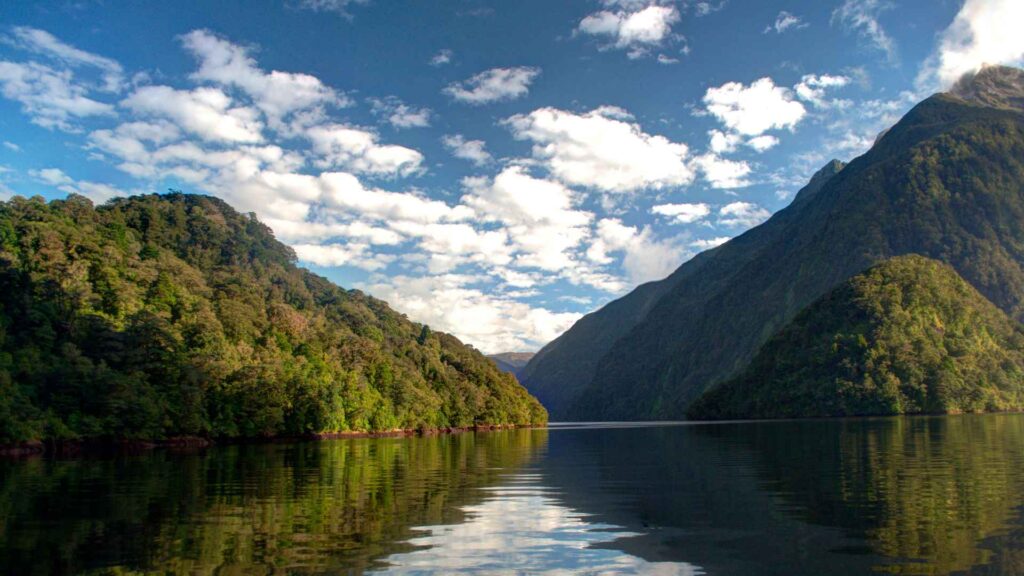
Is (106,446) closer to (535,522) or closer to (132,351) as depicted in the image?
(132,351)

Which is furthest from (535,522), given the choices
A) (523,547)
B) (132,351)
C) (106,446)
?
(132,351)

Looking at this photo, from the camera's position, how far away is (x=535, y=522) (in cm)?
2434

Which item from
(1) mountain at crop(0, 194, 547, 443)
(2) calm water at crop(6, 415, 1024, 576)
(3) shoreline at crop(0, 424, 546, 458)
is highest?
(1) mountain at crop(0, 194, 547, 443)

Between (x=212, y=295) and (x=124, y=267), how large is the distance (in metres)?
27.1

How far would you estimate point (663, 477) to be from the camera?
40938 mm

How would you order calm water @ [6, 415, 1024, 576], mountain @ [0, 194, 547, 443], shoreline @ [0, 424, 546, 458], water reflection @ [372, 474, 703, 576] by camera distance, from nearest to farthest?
water reflection @ [372, 474, 703, 576], calm water @ [6, 415, 1024, 576], shoreline @ [0, 424, 546, 458], mountain @ [0, 194, 547, 443]

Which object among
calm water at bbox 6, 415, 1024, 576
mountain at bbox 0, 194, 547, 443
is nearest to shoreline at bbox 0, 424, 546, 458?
mountain at bbox 0, 194, 547, 443

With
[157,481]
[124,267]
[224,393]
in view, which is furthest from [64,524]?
[124,267]

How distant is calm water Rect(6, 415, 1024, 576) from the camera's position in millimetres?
17344

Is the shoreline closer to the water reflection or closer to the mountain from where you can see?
the mountain

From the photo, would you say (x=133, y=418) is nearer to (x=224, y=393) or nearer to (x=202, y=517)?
(x=224, y=393)

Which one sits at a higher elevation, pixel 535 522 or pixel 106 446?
pixel 535 522

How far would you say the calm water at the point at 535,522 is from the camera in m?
17.3

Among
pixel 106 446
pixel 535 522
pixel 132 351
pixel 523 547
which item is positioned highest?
pixel 132 351
